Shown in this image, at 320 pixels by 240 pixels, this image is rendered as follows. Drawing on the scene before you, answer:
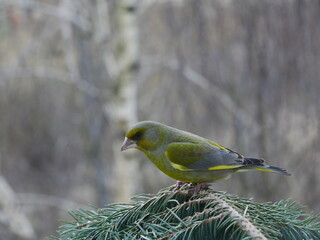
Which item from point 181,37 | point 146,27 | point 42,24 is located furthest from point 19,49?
point 181,37

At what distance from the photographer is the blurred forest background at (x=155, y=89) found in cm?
529

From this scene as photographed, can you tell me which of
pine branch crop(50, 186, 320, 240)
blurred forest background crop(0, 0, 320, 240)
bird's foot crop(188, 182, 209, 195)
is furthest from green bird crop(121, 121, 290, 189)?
blurred forest background crop(0, 0, 320, 240)

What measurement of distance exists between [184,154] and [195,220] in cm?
94

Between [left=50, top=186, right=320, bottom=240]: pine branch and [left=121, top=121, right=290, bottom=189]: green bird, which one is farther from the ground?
[left=121, top=121, right=290, bottom=189]: green bird

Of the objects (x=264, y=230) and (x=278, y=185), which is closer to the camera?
(x=264, y=230)

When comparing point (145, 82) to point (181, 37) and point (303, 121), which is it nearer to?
point (181, 37)

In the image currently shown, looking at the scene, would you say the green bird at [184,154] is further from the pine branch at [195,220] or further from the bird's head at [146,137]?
the pine branch at [195,220]

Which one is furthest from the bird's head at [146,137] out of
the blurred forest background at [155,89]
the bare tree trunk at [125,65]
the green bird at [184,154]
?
the bare tree trunk at [125,65]

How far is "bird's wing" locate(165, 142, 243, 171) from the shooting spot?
2.57 metres

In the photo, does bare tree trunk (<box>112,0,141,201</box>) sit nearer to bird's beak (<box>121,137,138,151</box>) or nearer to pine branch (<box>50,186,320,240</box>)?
bird's beak (<box>121,137,138,151</box>)

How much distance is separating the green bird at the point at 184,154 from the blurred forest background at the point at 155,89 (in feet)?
9.42

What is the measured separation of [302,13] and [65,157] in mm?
7335

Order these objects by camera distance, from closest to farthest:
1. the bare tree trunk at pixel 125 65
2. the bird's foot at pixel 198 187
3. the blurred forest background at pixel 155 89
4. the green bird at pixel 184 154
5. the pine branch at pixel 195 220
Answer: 1. the pine branch at pixel 195 220
2. the bird's foot at pixel 198 187
3. the green bird at pixel 184 154
4. the blurred forest background at pixel 155 89
5. the bare tree trunk at pixel 125 65

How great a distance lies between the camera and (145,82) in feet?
28.2
